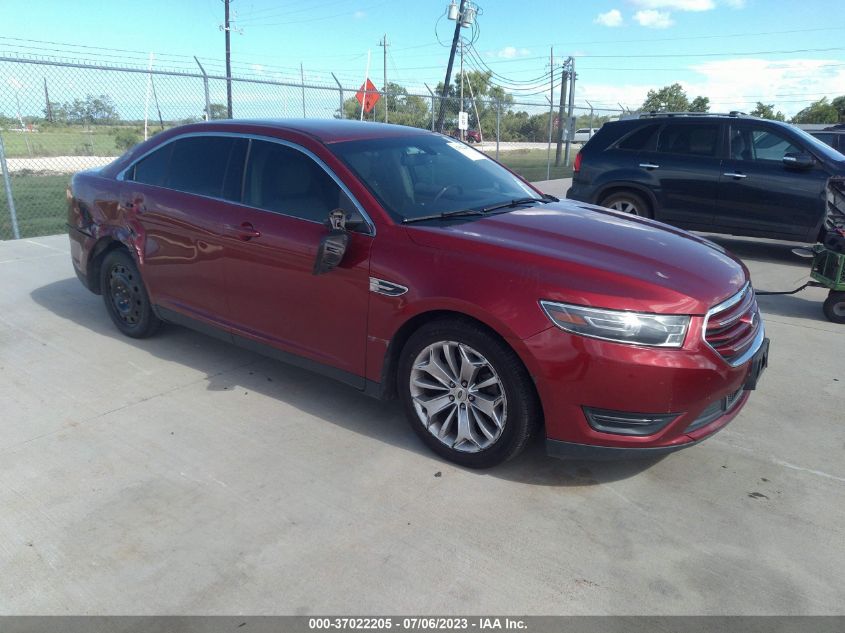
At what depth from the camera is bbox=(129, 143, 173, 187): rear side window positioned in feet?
15.2

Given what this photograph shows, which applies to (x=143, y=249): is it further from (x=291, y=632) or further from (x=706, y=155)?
(x=706, y=155)

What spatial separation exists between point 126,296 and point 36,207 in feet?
27.8

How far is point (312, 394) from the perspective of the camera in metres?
4.22

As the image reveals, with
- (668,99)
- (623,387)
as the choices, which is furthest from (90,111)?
(668,99)

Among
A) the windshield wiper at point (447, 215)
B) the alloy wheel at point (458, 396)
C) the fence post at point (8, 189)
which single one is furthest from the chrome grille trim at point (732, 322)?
the fence post at point (8, 189)

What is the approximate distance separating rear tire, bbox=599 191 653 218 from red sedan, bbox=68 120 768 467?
187 inches

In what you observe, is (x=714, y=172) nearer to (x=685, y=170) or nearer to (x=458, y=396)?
(x=685, y=170)

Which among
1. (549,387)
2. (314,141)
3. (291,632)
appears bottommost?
(291,632)

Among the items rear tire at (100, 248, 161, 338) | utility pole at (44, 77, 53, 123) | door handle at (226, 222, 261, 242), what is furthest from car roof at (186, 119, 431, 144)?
utility pole at (44, 77, 53, 123)

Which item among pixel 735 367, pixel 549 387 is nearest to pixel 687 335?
pixel 735 367

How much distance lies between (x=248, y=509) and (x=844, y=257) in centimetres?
536

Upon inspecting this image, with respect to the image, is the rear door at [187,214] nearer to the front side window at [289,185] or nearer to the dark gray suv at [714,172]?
the front side window at [289,185]

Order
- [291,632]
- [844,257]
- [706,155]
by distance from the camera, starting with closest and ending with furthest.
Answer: [291,632]
[844,257]
[706,155]

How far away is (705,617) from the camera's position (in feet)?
7.92
